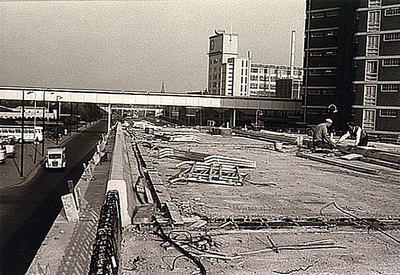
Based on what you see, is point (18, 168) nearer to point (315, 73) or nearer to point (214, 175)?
point (214, 175)

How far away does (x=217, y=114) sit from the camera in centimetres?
Result: 10238

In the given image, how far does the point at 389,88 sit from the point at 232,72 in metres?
64.7

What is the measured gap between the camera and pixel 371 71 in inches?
2168

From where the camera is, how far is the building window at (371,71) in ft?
180

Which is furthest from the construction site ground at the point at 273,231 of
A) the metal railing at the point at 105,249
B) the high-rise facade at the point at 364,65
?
the high-rise facade at the point at 364,65

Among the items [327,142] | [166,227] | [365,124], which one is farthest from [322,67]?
[166,227]

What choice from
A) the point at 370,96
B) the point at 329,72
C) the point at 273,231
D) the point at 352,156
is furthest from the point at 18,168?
the point at 329,72

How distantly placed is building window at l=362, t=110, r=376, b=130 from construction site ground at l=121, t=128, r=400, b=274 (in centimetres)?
4177

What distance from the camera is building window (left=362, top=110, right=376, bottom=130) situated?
180ft

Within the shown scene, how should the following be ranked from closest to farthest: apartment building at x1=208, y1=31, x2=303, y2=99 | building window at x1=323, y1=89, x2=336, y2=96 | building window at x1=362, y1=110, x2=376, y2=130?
building window at x1=362, y1=110, x2=376, y2=130
building window at x1=323, y1=89, x2=336, y2=96
apartment building at x1=208, y1=31, x2=303, y2=99

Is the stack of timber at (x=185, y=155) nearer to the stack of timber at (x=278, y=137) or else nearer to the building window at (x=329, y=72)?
the stack of timber at (x=278, y=137)

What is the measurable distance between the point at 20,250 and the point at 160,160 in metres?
8.34

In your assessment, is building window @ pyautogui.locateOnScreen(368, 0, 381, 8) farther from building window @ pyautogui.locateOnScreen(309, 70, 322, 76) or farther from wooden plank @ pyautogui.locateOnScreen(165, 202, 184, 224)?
wooden plank @ pyautogui.locateOnScreen(165, 202, 184, 224)

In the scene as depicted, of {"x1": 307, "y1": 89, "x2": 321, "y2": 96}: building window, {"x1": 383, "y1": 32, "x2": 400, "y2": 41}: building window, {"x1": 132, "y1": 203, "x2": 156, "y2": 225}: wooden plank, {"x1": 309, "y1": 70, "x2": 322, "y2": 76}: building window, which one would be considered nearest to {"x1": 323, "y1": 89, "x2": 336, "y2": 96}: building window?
{"x1": 307, "y1": 89, "x2": 321, "y2": 96}: building window
